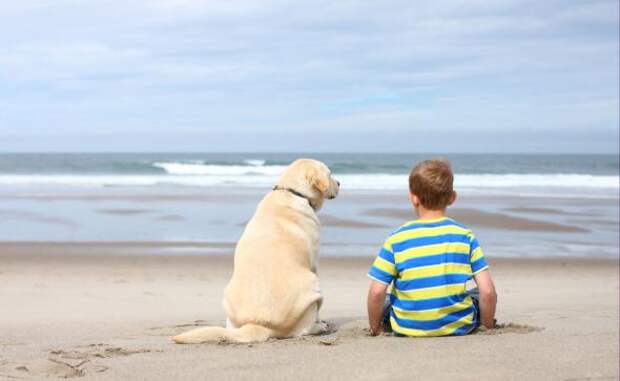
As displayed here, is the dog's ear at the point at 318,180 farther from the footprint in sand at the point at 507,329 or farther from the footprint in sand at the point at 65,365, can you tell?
the footprint in sand at the point at 65,365

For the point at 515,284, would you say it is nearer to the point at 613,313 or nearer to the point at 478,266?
the point at 613,313

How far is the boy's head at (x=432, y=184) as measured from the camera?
14.4ft

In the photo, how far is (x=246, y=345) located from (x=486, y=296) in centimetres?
148

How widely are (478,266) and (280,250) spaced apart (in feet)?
4.81

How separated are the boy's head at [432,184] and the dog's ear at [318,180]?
61.7 inches

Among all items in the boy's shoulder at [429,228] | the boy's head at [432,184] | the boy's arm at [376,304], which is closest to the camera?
the boy's head at [432,184]

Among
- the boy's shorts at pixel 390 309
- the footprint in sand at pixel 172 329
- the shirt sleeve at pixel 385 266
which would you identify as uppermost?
the shirt sleeve at pixel 385 266

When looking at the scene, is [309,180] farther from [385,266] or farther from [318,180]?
[385,266]

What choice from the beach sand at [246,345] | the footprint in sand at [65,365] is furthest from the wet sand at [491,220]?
the footprint in sand at [65,365]

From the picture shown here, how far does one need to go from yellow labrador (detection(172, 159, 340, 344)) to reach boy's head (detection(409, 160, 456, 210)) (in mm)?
1241

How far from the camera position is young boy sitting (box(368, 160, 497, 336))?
445cm

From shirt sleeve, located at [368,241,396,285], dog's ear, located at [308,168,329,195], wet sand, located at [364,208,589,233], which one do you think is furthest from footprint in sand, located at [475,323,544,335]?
wet sand, located at [364,208,589,233]

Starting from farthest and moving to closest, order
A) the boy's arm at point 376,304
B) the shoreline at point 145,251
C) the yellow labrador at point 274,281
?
the shoreline at point 145,251, the yellow labrador at point 274,281, the boy's arm at point 376,304

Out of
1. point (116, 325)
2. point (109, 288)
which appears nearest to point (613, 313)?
point (116, 325)
